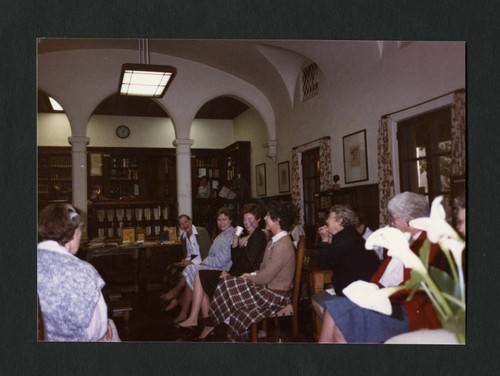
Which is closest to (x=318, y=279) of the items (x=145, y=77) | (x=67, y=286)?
(x=67, y=286)

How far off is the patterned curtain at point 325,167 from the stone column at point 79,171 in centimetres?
189

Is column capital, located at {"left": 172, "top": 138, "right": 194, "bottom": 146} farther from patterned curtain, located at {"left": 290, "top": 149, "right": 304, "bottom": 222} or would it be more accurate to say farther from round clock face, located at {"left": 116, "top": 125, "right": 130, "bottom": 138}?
patterned curtain, located at {"left": 290, "top": 149, "right": 304, "bottom": 222}

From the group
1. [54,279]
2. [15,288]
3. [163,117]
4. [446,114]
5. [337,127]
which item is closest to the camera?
[54,279]

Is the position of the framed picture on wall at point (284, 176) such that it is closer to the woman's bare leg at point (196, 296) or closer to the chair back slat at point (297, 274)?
the chair back slat at point (297, 274)

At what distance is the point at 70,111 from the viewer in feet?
11.9

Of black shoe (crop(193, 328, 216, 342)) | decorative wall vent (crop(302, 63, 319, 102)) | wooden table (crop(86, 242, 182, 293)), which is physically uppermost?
decorative wall vent (crop(302, 63, 319, 102))

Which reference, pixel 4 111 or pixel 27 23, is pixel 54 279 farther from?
pixel 27 23

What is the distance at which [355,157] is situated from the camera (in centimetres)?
342

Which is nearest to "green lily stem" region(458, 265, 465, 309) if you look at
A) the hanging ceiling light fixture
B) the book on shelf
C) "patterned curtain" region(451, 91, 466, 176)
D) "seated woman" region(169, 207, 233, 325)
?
"patterned curtain" region(451, 91, 466, 176)

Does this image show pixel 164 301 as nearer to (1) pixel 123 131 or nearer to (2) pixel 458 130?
(2) pixel 458 130

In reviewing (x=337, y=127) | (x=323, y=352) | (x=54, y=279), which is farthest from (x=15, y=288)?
(x=337, y=127)

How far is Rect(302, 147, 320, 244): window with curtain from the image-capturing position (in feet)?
10.8

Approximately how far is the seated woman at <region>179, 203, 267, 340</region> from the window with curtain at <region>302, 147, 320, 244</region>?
0.36m

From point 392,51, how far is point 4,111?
2994 mm
